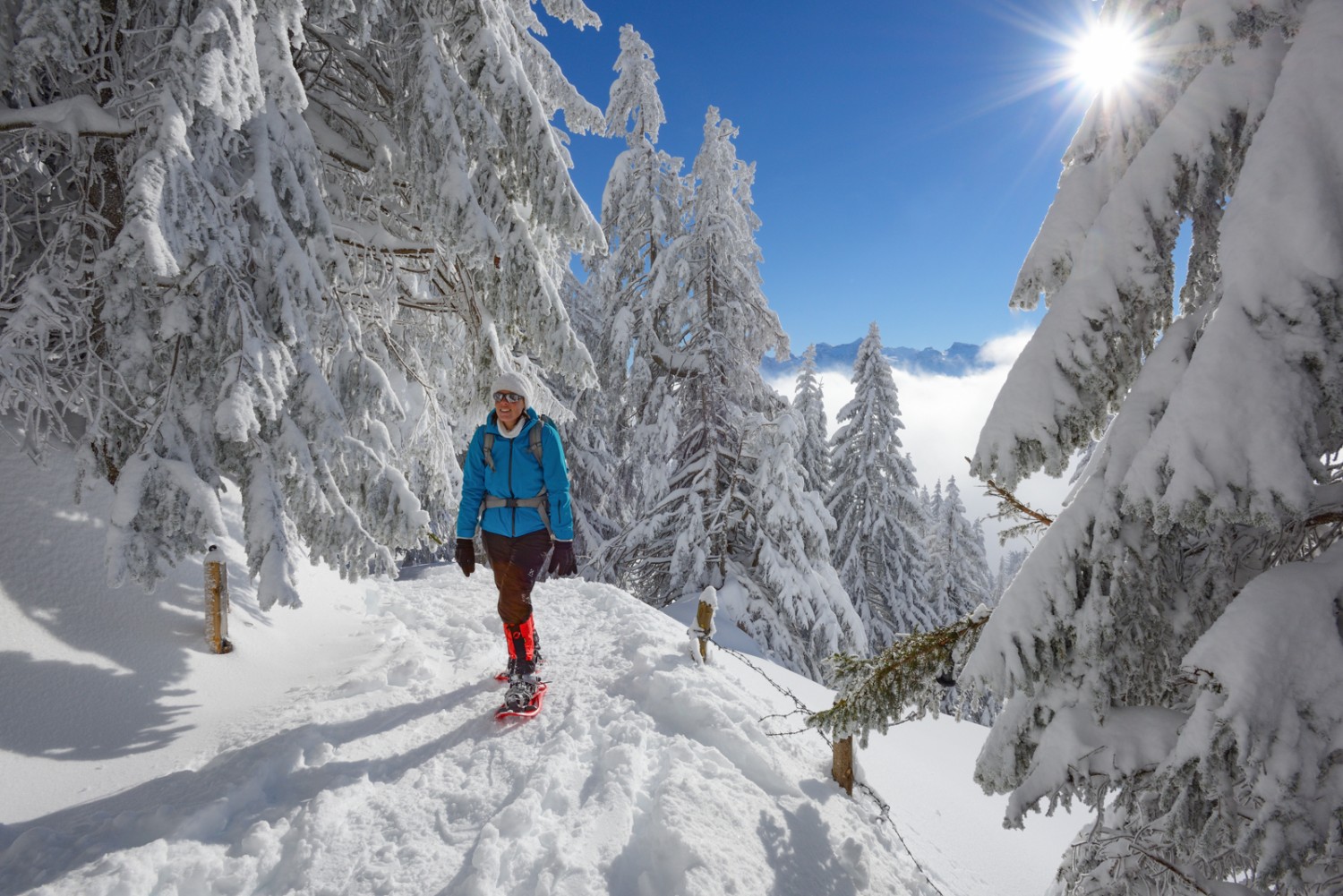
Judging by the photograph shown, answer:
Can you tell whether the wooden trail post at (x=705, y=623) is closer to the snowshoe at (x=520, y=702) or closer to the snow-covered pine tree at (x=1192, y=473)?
the snowshoe at (x=520, y=702)

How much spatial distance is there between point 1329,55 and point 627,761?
482 centimetres

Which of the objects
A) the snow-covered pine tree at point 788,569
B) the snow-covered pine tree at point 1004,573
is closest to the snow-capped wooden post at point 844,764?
the snow-covered pine tree at point 788,569

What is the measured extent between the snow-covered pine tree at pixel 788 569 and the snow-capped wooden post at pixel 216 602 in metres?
8.34

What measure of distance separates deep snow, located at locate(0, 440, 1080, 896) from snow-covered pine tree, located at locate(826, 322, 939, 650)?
49.4ft

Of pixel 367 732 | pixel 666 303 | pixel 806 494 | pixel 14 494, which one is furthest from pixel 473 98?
pixel 806 494

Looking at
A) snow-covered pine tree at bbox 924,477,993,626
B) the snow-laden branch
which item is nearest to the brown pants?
the snow-laden branch

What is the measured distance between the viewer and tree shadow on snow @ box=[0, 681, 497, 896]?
9.04ft

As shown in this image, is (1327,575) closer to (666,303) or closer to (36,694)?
(36,694)

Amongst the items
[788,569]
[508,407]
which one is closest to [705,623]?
[508,407]

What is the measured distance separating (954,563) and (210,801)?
28.8 m

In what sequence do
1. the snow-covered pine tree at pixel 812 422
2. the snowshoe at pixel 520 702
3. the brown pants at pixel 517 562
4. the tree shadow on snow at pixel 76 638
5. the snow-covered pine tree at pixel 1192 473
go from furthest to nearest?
the snow-covered pine tree at pixel 812 422
the brown pants at pixel 517 562
the snowshoe at pixel 520 702
the tree shadow on snow at pixel 76 638
the snow-covered pine tree at pixel 1192 473

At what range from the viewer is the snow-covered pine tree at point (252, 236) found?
377 cm

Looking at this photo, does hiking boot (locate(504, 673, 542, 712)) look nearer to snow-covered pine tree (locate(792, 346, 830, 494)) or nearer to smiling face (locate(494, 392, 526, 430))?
smiling face (locate(494, 392, 526, 430))

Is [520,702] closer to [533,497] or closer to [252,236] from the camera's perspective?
[533,497]
